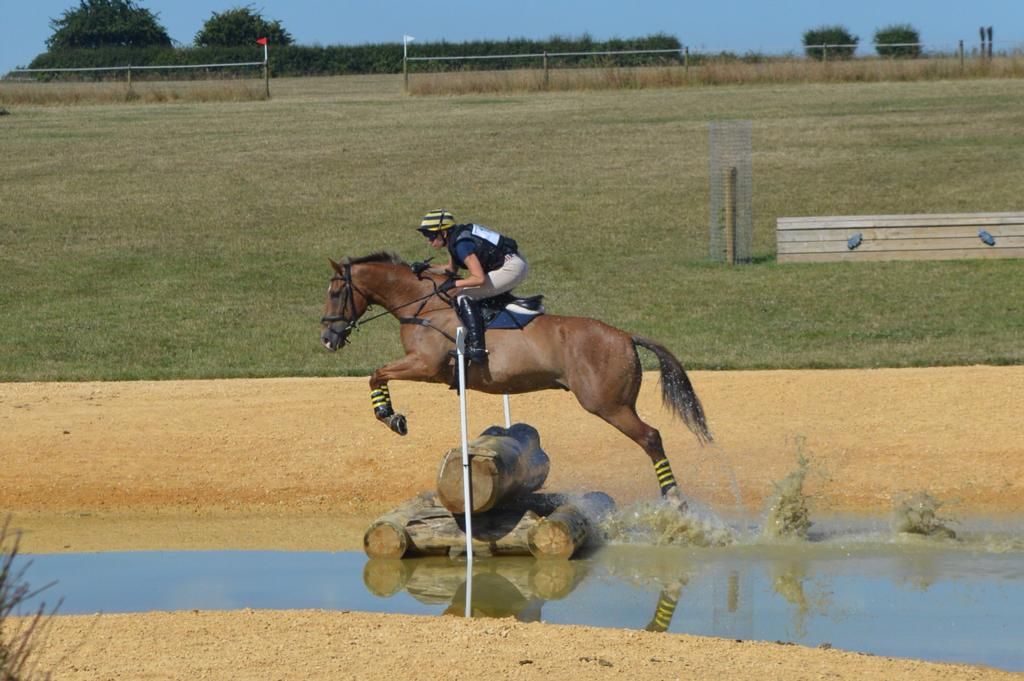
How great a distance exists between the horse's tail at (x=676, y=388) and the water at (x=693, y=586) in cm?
99

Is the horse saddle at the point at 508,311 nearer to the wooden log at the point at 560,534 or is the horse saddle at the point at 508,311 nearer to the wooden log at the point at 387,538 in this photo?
the wooden log at the point at 560,534

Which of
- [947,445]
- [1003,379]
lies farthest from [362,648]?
[1003,379]

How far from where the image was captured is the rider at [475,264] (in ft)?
37.8

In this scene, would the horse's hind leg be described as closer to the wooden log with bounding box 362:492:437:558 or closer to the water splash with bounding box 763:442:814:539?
the water splash with bounding box 763:442:814:539

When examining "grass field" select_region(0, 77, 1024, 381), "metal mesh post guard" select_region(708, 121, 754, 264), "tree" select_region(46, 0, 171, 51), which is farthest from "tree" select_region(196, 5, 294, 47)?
"metal mesh post guard" select_region(708, 121, 754, 264)

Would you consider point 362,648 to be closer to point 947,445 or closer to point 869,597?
point 869,597

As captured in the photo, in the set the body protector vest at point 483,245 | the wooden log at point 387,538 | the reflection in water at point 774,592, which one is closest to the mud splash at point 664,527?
the reflection in water at point 774,592

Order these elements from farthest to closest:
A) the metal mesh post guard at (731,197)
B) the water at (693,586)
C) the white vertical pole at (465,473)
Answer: the metal mesh post guard at (731,197) < the white vertical pole at (465,473) < the water at (693,586)

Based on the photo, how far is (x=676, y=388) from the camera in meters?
12.0

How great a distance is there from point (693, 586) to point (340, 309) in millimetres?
3498

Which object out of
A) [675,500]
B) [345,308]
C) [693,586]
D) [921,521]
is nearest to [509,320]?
[345,308]

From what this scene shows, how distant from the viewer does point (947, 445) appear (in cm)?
1387

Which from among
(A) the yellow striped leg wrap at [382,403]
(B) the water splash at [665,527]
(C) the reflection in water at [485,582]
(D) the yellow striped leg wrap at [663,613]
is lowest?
(C) the reflection in water at [485,582]

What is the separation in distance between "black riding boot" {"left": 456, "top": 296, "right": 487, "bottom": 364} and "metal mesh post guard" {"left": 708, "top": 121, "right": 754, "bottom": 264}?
44.1 feet
